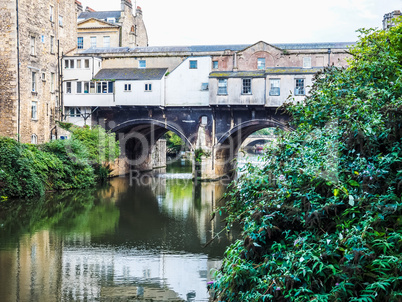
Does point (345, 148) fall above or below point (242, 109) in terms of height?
below

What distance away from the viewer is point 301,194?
5961mm

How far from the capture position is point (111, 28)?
1858 inches

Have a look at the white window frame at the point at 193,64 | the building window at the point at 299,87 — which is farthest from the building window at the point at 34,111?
the building window at the point at 299,87

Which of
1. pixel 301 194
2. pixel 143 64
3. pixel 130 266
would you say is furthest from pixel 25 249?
pixel 143 64

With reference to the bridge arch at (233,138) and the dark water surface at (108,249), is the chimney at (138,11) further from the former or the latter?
the dark water surface at (108,249)

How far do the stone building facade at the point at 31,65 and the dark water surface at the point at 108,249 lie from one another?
30.2 ft

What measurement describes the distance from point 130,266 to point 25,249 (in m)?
3.72

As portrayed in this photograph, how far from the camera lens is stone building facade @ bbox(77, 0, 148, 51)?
155 ft

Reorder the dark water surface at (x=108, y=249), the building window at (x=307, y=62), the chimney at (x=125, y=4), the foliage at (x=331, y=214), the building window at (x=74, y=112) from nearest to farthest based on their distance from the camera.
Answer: the foliage at (x=331, y=214) → the dark water surface at (x=108, y=249) → the building window at (x=307, y=62) → the building window at (x=74, y=112) → the chimney at (x=125, y=4)

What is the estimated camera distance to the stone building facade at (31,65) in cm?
3069

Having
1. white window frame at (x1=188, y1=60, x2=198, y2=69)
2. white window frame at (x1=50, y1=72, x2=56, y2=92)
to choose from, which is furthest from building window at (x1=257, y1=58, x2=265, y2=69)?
white window frame at (x1=50, y1=72, x2=56, y2=92)

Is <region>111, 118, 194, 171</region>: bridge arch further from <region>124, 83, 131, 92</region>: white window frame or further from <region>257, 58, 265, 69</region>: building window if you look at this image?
<region>257, 58, 265, 69</region>: building window

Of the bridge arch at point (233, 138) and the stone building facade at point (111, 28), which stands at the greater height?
the stone building facade at point (111, 28)

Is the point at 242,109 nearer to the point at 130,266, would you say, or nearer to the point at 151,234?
the point at 151,234
